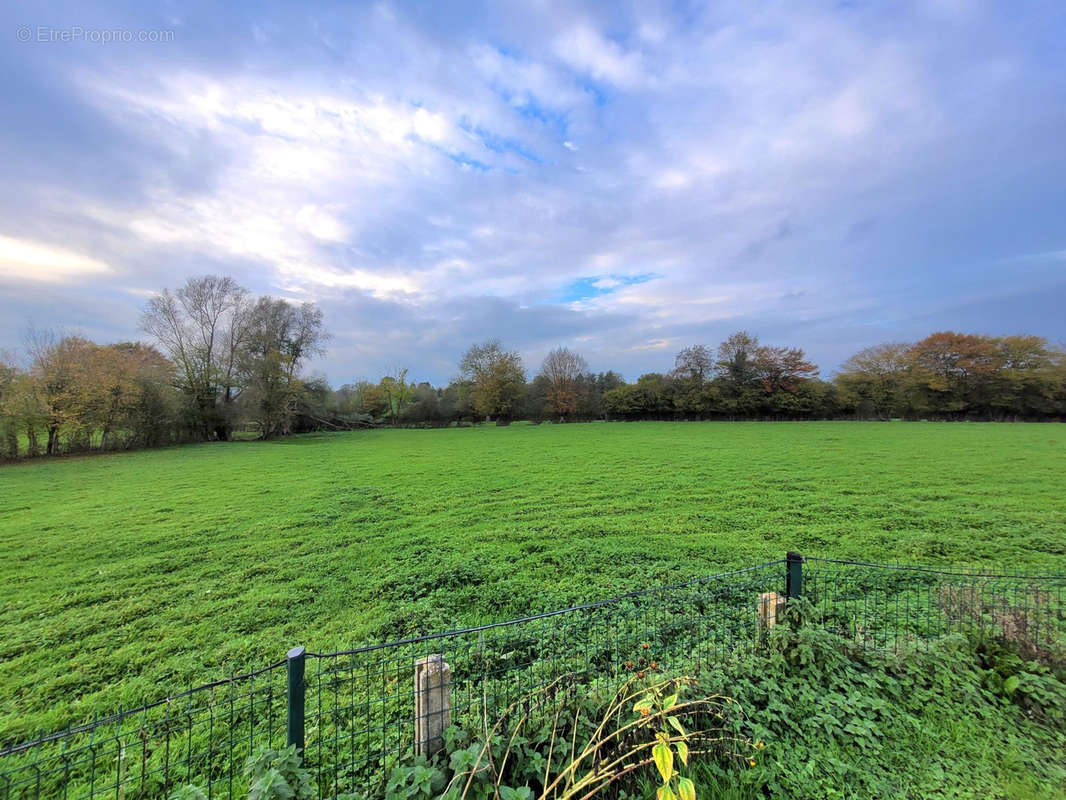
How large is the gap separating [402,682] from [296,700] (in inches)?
55.2

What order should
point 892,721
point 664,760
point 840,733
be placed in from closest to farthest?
point 664,760, point 840,733, point 892,721

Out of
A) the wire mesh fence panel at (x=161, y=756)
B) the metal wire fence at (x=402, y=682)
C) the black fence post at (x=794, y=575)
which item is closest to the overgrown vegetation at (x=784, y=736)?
the metal wire fence at (x=402, y=682)

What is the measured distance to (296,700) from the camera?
1.89m

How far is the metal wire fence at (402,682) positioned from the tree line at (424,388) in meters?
23.3

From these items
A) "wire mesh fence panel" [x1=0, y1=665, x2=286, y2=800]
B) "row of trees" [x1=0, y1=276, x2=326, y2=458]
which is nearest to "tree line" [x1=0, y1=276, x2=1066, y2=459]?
"row of trees" [x1=0, y1=276, x2=326, y2=458]

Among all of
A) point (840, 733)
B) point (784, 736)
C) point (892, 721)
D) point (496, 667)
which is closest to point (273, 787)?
point (496, 667)

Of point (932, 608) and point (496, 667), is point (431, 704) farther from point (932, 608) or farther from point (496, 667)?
point (932, 608)

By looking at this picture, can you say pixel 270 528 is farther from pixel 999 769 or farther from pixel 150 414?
pixel 150 414

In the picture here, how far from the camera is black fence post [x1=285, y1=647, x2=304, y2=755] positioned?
1853 mm

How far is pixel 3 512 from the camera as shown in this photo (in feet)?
27.6

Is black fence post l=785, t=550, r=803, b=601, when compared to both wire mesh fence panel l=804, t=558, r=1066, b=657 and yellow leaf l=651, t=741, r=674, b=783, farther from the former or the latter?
yellow leaf l=651, t=741, r=674, b=783

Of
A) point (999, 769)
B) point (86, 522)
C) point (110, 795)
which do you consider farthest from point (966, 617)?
point (86, 522)

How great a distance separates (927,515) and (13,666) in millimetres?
12169

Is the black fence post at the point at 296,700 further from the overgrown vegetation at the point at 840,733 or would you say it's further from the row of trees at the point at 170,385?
the row of trees at the point at 170,385
